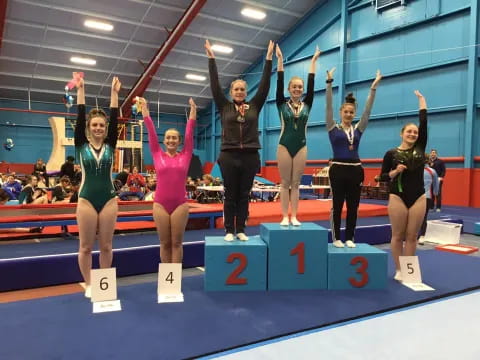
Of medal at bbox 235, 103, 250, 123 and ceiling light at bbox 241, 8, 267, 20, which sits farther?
ceiling light at bbox 241, 8, 267, 20

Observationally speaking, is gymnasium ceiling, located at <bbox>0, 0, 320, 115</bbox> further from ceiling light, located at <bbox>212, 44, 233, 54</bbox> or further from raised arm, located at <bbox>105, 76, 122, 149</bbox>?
raised arm, located at <bbox>105, 76, 122, 149</bbox>

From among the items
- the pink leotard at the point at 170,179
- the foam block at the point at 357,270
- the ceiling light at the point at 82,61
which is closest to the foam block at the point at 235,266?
the pink leotard at the point at 170,179

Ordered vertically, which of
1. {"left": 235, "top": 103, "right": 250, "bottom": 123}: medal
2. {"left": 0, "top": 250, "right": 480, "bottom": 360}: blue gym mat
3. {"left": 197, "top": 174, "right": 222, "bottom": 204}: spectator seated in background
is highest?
{"left": 235, "top": 103, "right": 250, "bottom": 123}: medal

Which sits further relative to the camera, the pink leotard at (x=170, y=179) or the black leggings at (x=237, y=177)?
the black leggings at (x=237, y=177)

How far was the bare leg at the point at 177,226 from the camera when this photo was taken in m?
2.83

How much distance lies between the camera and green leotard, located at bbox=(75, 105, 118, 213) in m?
2.58

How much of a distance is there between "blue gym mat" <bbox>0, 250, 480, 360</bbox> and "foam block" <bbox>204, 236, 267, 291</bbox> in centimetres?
9

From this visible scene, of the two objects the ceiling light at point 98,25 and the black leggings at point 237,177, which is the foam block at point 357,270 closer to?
the black leggings at point 237,177

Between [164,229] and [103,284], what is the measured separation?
22.0 inches

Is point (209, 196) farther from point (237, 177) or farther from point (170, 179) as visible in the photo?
point (170, 179)

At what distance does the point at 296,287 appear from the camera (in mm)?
3047

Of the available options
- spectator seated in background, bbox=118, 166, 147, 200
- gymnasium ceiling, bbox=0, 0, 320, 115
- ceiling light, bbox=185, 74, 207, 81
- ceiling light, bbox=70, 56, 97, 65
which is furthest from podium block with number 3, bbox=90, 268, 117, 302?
ceiling light, bbox=185, 74, 207, 81

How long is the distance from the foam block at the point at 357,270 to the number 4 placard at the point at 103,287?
5.39ft

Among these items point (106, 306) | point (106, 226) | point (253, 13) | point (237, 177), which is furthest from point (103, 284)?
point (253, 13)
